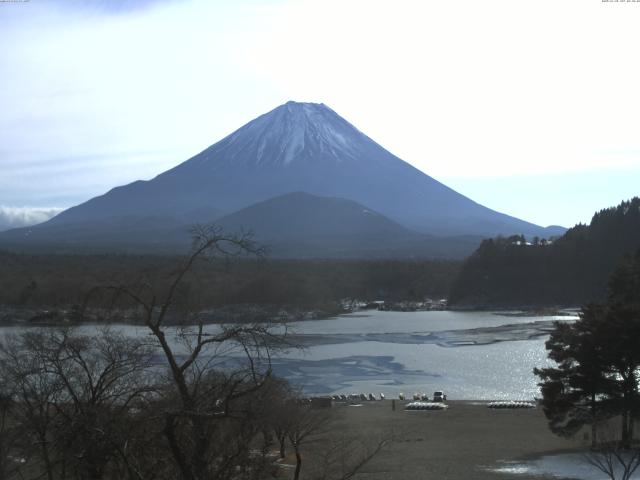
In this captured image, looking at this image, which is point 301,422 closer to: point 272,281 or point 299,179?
point 272,281

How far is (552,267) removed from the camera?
5681 centimetres

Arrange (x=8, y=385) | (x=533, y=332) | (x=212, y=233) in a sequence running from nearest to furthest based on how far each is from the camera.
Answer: (x=212, y=233) < (x=8, y=385) < (x=533, y=332)

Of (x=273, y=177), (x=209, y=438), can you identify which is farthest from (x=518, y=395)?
(x=273, y=177)

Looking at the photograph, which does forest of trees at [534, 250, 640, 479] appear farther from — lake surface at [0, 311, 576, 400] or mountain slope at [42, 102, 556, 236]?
mountain slope at [42, 102, 556, 236]

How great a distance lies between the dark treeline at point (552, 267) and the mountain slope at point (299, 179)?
2382 inches

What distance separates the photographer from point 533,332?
1391 inches

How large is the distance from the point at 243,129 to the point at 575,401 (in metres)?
124

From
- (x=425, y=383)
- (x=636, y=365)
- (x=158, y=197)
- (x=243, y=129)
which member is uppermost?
(x=243, y=129)

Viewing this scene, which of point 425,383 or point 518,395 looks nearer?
point 518,395

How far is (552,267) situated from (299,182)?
73.0 m

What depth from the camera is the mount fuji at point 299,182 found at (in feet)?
400

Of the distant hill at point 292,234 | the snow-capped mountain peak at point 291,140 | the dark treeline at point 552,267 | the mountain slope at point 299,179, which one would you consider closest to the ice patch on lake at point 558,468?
the dark treeline at point 552,267

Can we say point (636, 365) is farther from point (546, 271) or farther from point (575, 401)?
point (546, 271)

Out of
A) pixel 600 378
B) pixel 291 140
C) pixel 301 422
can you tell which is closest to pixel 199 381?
pixel 301 422
